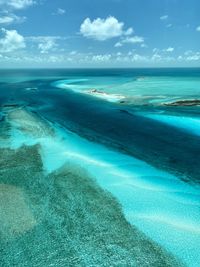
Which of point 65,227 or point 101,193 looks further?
point 101,193

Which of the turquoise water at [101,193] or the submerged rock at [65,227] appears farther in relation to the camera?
the turquoise water at [101,193]

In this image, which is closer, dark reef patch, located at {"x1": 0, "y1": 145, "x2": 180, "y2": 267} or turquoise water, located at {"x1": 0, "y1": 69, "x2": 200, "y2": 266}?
dark reef patch, located at {"x1": 0, "y1": 145, "x2": 180, "y2": 267}

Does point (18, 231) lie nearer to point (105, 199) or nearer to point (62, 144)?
point (105, 199)

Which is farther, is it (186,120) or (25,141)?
(186,120)

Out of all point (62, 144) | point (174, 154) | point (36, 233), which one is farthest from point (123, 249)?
point (62, 144)

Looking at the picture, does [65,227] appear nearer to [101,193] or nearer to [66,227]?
[66,227]

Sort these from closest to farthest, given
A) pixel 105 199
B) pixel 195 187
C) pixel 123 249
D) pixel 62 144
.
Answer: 1. pixel 123 249
2. pixel 105 199
3. pixel 195 187
4. pixel 62 144

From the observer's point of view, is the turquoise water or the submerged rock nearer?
the submerged rock

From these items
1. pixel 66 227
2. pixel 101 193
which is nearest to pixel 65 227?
pixel 66 227
